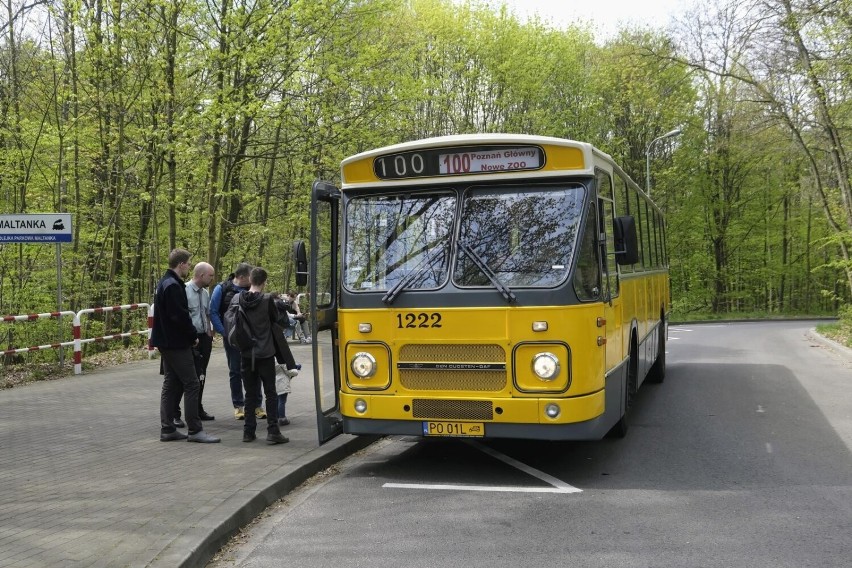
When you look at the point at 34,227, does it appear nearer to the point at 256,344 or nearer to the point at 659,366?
the point at 256,344

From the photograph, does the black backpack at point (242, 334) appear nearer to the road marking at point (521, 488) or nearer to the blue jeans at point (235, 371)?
the blue jeans at point (235, 371)

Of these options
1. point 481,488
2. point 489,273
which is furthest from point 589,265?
point 481,488

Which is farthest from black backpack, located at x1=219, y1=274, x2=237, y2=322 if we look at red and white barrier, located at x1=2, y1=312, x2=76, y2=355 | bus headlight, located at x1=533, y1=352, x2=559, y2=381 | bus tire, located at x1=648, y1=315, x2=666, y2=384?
bus tire, located at x1=648, y1=315, x2=666, y2=384

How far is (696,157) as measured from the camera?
4044 centimetres

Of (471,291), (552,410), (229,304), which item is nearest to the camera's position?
(552,410)

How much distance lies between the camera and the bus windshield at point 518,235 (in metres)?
6.74

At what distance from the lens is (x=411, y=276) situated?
7.03 m

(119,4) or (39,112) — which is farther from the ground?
(119,4)

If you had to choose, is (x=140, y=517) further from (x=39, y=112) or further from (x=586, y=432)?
(x=39, y=112)

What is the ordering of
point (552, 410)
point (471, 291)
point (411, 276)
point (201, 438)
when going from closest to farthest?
1. point (552, 410)
2. point (471, 291)
3. point (411, 276)
4. point (201, 438)

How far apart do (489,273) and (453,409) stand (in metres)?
1.19

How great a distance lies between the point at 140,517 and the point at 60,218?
379 inches

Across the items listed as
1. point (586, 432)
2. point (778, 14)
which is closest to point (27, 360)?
point (586, 432)

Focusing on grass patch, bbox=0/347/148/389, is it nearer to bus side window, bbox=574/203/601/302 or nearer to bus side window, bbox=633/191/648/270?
bus side window, bbox=633/191/648/270
